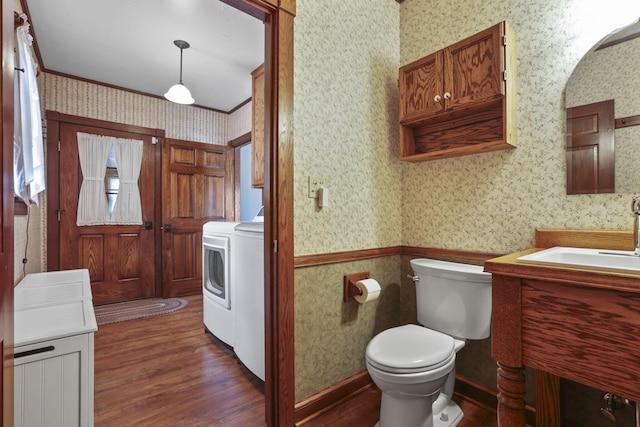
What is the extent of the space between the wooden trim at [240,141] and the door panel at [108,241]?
0.98 m

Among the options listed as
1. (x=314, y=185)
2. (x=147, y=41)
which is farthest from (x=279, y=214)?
(x=147, y=41)

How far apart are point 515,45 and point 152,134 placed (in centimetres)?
394

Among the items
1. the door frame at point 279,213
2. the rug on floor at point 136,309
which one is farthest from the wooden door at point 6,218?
the rug on floor at point 136,309

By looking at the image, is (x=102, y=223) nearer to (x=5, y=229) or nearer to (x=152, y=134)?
(x=152, y=134)

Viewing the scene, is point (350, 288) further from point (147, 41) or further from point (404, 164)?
point (147, 41)

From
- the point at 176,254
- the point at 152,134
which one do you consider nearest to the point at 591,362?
the point at 176,254

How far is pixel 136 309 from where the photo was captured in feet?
11.1

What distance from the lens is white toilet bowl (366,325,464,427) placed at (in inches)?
46.6

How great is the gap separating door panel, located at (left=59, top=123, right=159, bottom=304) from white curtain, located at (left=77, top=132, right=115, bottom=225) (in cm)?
5

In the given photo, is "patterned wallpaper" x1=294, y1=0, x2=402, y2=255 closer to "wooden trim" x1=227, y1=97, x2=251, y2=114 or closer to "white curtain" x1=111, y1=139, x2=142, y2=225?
"wooden trim" x1=227, y1=97, x2=251, y2=114

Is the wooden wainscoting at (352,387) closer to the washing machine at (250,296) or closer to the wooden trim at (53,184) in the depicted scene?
the washing machine at (250,296)

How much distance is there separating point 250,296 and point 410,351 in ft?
3.53

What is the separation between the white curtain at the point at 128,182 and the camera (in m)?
3.67

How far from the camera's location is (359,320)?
70.6 inches
